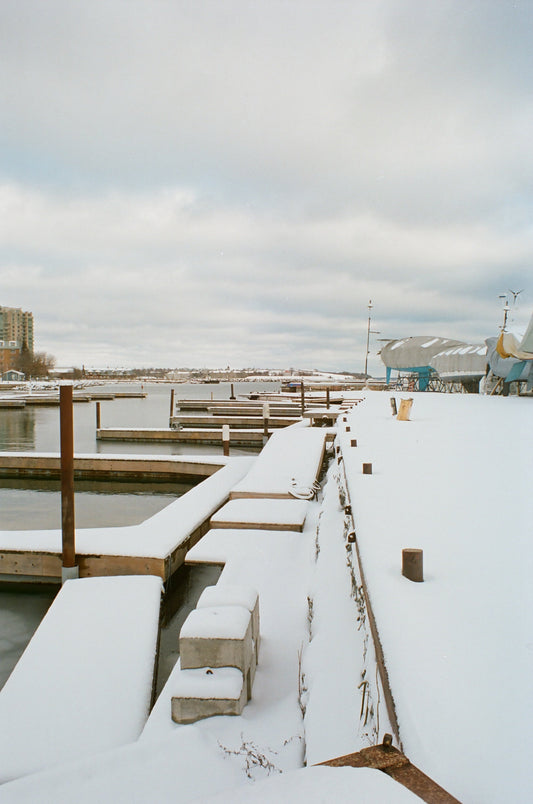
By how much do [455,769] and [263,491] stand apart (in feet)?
25.9

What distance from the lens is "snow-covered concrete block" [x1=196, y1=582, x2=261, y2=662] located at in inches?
134

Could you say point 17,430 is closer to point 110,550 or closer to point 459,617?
point 110,550

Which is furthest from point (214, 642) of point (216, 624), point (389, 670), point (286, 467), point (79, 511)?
point (79, 511)

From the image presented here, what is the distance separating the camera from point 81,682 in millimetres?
4574

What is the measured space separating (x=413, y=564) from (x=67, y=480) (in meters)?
5.72

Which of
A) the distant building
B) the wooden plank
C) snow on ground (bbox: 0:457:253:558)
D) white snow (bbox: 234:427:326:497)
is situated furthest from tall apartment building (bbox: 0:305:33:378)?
the wooden plank

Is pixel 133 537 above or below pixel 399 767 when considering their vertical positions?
below

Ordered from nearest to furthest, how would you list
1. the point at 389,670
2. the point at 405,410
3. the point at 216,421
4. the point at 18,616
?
1. the point at 389,670
2. the point at 18,616
3. the point at 405,410
4. the point at 216,421

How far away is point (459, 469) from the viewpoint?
510cm

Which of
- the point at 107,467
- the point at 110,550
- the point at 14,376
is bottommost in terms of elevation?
the point at 107,467

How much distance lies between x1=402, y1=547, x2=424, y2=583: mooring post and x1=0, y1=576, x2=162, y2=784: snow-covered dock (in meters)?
3.16

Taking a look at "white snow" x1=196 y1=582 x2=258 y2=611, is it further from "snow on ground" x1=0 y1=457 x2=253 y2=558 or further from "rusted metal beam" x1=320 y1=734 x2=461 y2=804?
"snow on ground" x1=0 y1=457 x2=253 y2=558

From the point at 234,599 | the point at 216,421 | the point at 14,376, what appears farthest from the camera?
the point at 14,376

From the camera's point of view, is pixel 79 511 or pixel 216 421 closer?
pixel 79 511
